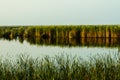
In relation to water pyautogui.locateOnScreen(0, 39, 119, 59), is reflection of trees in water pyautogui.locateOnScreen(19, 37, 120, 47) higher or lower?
lower

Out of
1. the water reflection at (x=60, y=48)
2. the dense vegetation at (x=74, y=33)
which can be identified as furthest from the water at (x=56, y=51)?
the dense vegetation at (x=74, y=33)

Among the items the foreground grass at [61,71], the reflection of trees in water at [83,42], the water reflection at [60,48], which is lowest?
the reflection of trees in water at [83,42]

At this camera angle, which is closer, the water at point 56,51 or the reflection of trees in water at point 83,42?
the water at point 56,51

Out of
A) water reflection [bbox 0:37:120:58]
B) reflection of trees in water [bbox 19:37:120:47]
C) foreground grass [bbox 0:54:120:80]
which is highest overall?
foreground grass [bbox 0:54:120:80]

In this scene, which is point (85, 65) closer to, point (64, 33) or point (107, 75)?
point (107, 75)

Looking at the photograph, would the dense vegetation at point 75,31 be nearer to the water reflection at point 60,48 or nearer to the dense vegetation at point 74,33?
the dense vegetation at point 74,33

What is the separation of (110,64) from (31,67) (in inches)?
77.8

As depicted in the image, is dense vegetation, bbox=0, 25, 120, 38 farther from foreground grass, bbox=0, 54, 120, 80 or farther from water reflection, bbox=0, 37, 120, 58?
foreground grass, bbox=0, 54, 120, 80

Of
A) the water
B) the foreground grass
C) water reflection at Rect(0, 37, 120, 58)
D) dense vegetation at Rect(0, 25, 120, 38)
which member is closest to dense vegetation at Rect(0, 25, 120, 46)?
dense vegetation at Rect(0, 25, 120, 38)

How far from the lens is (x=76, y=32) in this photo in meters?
33.9

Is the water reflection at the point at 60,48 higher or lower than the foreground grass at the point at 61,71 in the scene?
lower

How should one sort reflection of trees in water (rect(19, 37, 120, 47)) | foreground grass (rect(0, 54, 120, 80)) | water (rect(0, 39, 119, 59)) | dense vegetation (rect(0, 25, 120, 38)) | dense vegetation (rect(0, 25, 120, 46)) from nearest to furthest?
foreground grass (rect(0, 54, 120, 80)) → water (rect(0, 39, 119, 59)) → reflection of trees in water (rect(19, 37, 120, 47)) → dense vegetation (rect(0, 25, 120, 46)) → dense vegetation (rect(0, 25, 120, 38))

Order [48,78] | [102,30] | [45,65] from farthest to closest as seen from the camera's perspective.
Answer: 1. [102,30]
2. [45,65]
3. [48,78]

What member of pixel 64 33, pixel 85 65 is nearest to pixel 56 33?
pixel 64 33
